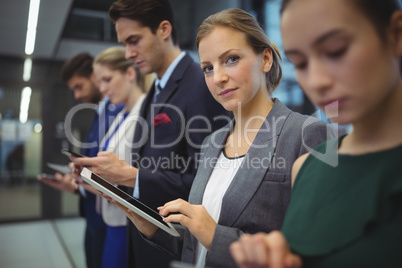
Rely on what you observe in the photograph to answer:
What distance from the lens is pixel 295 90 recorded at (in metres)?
2.15

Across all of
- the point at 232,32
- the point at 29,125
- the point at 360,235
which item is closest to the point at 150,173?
the point at 232,32

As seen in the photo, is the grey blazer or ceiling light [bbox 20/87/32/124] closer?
the grey blazer

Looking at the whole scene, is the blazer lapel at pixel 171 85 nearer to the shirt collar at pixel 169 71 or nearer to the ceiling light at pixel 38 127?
the shirt collar at pixel 169 71

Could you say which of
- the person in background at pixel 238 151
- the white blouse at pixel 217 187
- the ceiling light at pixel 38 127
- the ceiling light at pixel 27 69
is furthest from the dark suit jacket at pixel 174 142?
the ceiling light at pixel 38 127

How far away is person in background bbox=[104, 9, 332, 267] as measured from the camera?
1002 mm

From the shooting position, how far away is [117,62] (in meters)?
2.37

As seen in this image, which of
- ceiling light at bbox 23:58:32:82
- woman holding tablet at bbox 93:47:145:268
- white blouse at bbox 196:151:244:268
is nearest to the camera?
white blouse at bbox 196:151:244:268

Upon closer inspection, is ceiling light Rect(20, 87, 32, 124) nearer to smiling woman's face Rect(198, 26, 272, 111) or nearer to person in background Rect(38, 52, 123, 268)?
person in background Rect(38, 52, 123, 268)

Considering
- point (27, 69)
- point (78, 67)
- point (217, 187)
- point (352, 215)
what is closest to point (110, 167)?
point (217, 187)

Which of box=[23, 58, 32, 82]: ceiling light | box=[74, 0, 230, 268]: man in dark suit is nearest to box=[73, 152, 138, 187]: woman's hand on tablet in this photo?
box=[74, 0, 230, 268]: man in dark suit

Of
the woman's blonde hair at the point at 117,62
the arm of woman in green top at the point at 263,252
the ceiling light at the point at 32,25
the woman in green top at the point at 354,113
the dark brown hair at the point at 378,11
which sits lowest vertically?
the arm of woman in green top at the point at 263,252

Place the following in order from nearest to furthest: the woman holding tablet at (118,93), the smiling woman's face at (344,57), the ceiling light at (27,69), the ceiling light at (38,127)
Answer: the smiling woman's face at (344,57) < the woman holding tablet at (118,93) < the ceiling light at (27,69) < the ceiling light at (38,127)

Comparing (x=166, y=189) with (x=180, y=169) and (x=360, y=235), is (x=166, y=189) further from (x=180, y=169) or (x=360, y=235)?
(x=360, y=235)

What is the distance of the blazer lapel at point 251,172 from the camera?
3.35 feet
